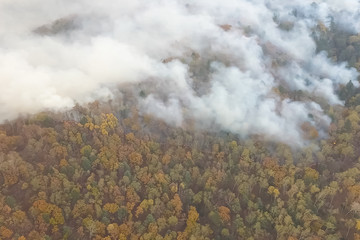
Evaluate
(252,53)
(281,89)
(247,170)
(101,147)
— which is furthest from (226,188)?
(252,53)

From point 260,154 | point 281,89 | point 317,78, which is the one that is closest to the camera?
point 260,154

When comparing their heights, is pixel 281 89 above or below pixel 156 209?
above

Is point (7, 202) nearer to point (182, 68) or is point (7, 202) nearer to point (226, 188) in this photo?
point (226, 188)

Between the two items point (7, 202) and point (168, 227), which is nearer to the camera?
point (7, 202)

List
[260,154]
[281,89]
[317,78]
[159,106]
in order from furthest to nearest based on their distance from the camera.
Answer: [317,78] → [281,89] → [159,106] → [260,154]

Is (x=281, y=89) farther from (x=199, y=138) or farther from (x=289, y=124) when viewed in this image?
(x=199, y=138)

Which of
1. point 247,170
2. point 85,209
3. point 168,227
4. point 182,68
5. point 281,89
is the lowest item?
point 85,209

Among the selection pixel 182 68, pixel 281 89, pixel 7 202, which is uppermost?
pixel 281 89

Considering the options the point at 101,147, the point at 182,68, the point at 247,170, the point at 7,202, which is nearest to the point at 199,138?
the point at 247,170

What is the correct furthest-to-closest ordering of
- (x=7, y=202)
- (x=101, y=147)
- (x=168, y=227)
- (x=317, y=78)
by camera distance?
(x=317, y=78)
(x=101, y=147)
(x=168, y=227)
(x=7, y=202)
